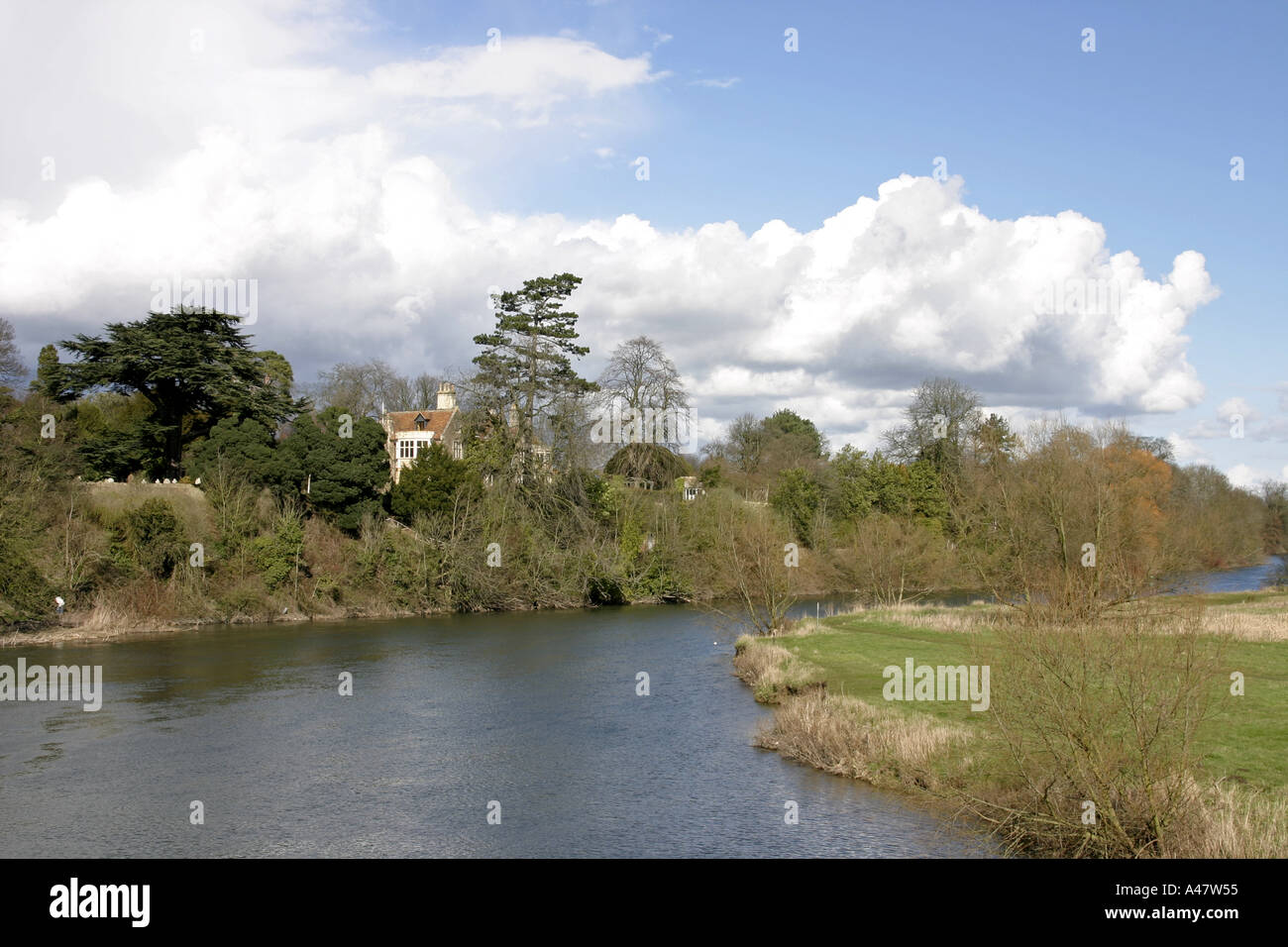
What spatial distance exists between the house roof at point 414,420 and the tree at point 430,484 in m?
21.5

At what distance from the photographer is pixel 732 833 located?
15.0 m

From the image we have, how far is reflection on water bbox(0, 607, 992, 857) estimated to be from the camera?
1497 centimetres

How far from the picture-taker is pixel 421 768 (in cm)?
1961

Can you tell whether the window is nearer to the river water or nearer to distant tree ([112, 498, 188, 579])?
distant tree ([112, 498, 188, 579])

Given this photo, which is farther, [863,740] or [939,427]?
[939,427]

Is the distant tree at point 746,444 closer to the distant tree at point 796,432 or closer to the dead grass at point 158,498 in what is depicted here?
the distant tree at point 796,432

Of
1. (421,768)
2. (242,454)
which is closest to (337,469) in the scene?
(242,454)

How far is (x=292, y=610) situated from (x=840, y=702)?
33.5 m

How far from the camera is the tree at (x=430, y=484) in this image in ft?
170

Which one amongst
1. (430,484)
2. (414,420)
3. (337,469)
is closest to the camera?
(337,469)

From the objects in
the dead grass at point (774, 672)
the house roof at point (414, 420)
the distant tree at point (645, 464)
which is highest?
the house roof at point (414, 420)

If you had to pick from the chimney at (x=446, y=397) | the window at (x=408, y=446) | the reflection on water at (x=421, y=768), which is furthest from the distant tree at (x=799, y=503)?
the reflection on water at (x=421, y=768)

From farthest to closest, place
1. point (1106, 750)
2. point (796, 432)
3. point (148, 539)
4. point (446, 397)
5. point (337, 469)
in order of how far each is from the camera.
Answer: point (796, 432), point (446, 397), point (337, 469), point (148, 539), point (1106, 750)

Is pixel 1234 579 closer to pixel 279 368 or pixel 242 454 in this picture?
pixel 242 454
